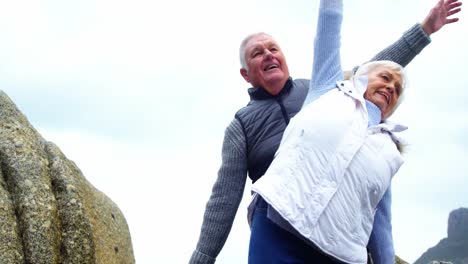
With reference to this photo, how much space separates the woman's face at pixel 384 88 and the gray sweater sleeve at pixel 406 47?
4.26ft

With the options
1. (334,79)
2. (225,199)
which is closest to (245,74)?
(225,199)

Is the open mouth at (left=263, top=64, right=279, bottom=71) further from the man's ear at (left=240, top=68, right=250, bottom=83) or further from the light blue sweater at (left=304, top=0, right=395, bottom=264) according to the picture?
the light blue sweater at (left=304, top=0, right=395, bottom=264)

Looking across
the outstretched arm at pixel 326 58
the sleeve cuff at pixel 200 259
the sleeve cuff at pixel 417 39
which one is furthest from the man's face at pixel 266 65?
the sleeve cuff at pixel 200 259

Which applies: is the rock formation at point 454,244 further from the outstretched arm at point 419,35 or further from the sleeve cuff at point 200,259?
the sleeve cuff at point 200,259

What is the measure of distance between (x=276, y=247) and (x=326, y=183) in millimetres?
635

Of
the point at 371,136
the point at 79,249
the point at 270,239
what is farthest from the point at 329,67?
the point at 79,249

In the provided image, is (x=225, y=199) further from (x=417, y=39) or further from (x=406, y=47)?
(x=417, y=39)

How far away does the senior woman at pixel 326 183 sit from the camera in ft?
15.5

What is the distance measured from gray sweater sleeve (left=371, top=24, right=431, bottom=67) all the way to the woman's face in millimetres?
1298

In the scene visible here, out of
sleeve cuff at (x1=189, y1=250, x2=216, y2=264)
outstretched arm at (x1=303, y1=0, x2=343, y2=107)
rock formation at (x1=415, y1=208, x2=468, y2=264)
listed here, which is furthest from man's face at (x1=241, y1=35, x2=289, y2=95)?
rock formation at (x1=415, y1=208, x2=468, y2=264)

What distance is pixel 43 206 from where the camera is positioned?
7.75 meters

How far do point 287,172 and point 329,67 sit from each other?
1.10 metres

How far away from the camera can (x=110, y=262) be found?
8578 millimetres

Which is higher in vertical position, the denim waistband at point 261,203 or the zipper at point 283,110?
the zipper at point 283,110
